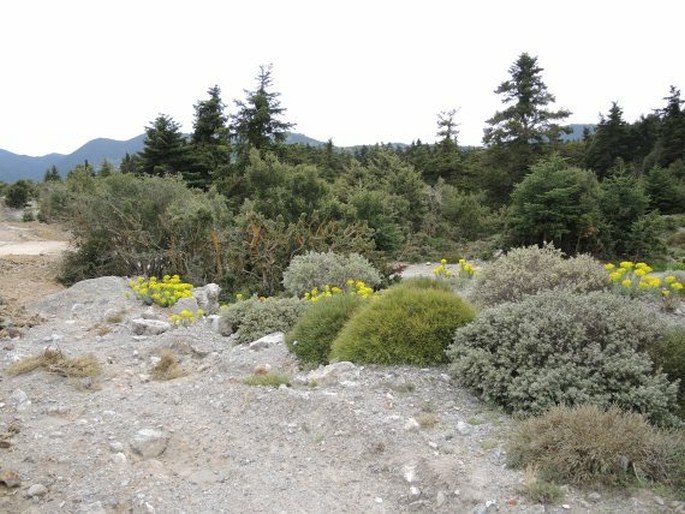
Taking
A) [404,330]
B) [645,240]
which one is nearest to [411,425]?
[404,330]

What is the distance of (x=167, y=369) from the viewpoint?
5.36 meters

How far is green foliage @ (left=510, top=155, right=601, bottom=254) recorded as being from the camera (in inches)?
537


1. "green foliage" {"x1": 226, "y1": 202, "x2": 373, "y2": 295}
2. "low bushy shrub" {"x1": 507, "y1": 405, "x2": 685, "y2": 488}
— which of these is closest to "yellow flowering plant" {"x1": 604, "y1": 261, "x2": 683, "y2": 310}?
"low bushy shrub" {"x1": 507, "y1": 405, "x2": 685, "y2": 488}

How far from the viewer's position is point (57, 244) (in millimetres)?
19234

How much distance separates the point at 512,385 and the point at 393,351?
1.10 metres

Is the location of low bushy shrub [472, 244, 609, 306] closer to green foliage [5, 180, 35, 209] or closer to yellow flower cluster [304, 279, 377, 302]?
yellow flower cluster [304, 279, 377, 302]

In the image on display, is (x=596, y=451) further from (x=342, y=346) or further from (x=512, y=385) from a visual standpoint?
(x=342, y=346)

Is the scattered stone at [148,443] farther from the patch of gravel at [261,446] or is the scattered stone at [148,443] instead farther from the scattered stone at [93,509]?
the scattered stone at [93,509]

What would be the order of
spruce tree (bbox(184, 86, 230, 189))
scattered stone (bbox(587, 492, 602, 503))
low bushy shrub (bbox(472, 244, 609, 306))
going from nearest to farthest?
scattered stone (bbox(587, 492, 602, 503)), low bushy shrub (bbox(472, 244, 609, 306)), spruce tree (bbox(184, 86, 230, 189))

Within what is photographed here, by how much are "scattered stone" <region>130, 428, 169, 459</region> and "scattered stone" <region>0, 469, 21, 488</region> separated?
2.22 ft

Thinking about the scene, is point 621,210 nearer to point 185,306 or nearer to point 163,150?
point 185,306

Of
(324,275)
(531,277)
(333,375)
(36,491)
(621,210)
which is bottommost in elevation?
(36,491)

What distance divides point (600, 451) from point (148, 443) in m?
2.79

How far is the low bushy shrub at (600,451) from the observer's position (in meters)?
2.98
